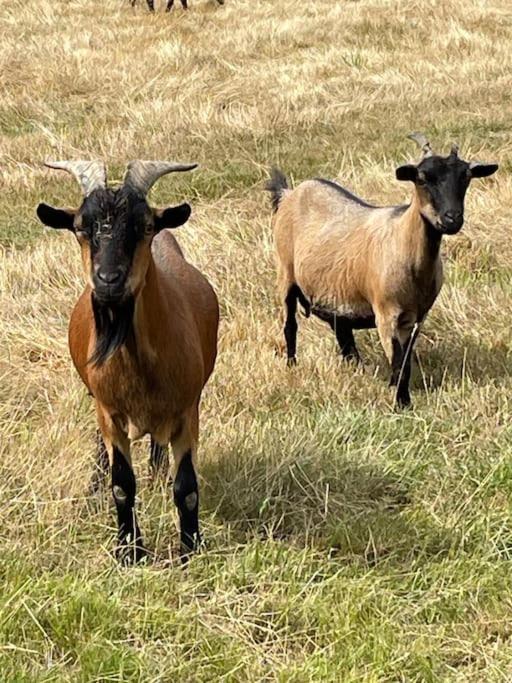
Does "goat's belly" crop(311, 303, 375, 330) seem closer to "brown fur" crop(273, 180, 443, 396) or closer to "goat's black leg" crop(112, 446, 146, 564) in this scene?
"brown fur" crop(273, 180, 443, 396)

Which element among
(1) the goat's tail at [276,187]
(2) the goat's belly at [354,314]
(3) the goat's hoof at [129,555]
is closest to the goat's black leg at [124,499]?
(3) the goat's hoof at [129,555]

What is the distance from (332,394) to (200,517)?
1.56 meters

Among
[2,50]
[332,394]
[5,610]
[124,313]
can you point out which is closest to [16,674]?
[5,610]

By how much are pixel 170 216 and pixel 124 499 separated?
4.07 feet

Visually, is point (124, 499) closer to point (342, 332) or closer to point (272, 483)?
point (272, 483)

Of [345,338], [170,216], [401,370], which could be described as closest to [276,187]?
[345,338]

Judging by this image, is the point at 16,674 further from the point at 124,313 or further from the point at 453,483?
the point at 453,483

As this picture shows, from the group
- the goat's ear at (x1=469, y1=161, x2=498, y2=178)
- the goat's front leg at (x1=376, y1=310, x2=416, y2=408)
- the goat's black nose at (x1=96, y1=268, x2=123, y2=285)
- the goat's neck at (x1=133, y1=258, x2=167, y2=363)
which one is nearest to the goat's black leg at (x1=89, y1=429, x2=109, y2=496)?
the goat's neck at (x1=133, y1=258, x2=167, y2=363)

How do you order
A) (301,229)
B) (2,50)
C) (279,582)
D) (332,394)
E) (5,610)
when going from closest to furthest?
(5,610) → (279,582) → (332,394) → (301,229) → (2,50)

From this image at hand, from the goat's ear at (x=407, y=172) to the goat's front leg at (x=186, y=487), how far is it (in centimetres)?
223

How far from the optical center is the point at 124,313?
3.84m


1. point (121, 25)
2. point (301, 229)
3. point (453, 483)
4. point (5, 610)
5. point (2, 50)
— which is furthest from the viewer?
point (121, 25)

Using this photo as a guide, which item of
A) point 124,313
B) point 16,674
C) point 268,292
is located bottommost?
point 268,292

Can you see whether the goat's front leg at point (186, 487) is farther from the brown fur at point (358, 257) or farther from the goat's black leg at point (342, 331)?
the goat's black leg at point (342, 331)
